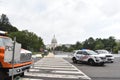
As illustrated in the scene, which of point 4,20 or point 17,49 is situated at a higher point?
point 4,20

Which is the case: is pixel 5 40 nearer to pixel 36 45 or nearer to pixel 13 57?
pixel 13 57

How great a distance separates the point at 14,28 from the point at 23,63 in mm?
124958

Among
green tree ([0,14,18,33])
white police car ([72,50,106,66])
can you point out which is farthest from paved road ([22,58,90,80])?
green tree ([0,14,18,33])

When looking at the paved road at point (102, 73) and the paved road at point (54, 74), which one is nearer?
the paved road at point (54, 74)

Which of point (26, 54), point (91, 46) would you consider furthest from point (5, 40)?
point (91, 46)

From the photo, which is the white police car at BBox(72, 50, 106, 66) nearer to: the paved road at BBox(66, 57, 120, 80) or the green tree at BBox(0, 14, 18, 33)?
the paved road at BBox(66, 57, 120, 80)

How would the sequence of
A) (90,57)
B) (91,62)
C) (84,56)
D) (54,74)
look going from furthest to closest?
(84,56) < (90,57) < (91,62) < (54,74)

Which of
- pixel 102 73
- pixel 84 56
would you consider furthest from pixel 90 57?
pixel 102 73

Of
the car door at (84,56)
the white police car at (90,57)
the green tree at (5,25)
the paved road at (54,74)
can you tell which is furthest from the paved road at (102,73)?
the green tree at (5,25)

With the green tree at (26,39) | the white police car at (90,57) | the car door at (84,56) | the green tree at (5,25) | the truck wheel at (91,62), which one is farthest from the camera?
the green tree at (5,25)

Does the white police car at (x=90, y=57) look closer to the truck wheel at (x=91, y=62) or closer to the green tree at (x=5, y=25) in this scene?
the truck wheel at (x=91, y=62)

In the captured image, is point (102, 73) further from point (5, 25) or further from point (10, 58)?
point (5, 25)

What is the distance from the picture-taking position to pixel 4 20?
13938 cm

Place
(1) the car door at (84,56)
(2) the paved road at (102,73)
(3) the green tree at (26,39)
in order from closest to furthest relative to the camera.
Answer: (2) the paved road at (102,73), (1) the car door at (84,56), (3) the green tree at (26,39)
